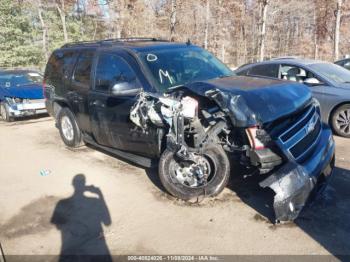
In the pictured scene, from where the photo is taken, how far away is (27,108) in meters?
9.97

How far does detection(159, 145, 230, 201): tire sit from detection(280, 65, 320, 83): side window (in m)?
4.05

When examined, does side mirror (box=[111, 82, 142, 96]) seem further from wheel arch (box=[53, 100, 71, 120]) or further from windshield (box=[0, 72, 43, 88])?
windshield (box=[0, 72, 43, 88])

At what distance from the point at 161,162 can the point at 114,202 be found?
2.63ft

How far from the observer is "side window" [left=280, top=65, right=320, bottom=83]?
294 inches

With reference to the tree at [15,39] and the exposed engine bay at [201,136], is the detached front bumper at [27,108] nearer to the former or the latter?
the exposed engine bay at [201,136]

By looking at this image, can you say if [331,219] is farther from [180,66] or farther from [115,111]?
[115,111]

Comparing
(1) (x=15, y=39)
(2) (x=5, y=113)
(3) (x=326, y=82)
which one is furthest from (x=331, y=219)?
(1) (x=15, y=39)

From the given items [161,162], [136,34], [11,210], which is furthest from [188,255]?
[136,34]

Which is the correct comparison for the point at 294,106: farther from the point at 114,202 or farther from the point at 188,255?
the point at 114,202

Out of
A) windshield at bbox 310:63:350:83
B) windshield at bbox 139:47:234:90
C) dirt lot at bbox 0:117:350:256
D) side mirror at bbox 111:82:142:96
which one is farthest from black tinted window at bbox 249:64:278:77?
side mirror at bbox 111:82:142:96

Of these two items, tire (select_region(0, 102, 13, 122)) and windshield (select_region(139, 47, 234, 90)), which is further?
tire (select_region(0, 102, 13, 122))

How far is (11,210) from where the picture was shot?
452cm

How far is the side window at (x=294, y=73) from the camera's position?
7.48 m

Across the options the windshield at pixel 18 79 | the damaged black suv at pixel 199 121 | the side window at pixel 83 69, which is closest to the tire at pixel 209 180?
the damaged black suv at pixel 199 121
